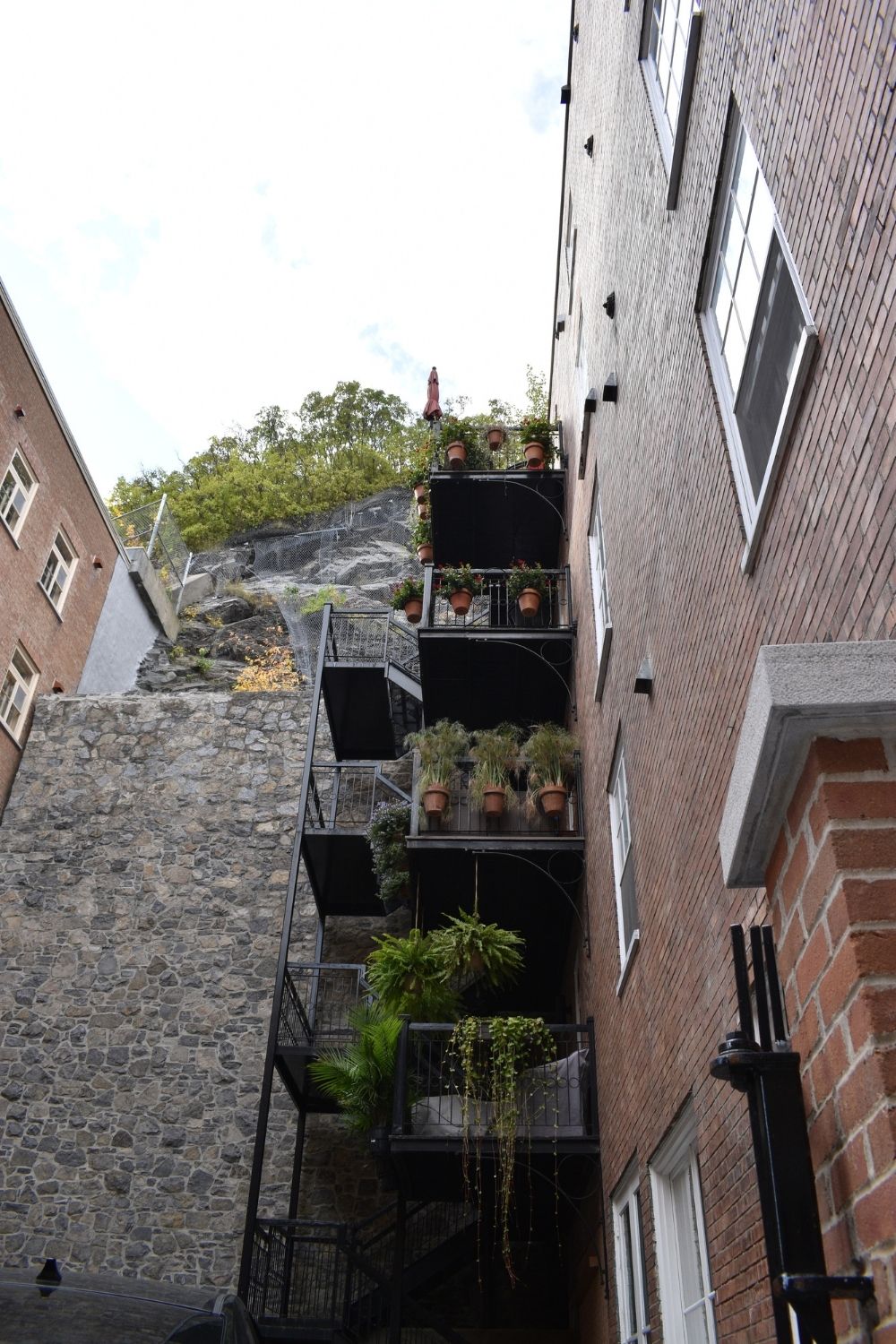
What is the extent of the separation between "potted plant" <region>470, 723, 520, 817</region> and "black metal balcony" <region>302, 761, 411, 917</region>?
118cm

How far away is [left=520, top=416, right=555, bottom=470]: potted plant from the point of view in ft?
Result: 47.5

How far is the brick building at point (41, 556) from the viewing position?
55.3 feet

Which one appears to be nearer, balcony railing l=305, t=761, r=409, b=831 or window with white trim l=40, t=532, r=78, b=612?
balcony railing l=305, t=761, r=409, b=831

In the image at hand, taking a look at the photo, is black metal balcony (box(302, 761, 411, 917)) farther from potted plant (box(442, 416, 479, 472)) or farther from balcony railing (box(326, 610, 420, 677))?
potted plant (box(442, 416, 479, 472))

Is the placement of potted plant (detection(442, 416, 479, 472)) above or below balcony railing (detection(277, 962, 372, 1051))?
above

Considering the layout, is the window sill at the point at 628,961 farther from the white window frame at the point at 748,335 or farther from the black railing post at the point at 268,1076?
the black railing post at the point at 268,1076

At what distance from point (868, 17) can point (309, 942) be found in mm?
12899


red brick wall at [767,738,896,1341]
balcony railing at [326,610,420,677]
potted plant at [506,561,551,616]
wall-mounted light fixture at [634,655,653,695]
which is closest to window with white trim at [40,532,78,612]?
balcony railing at [326,610,420,677]

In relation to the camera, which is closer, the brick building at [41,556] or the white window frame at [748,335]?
the white window frame at [748,335]

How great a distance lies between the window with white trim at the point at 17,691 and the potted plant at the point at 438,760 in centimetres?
754

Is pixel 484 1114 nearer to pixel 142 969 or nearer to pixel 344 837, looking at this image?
pixel 344 837

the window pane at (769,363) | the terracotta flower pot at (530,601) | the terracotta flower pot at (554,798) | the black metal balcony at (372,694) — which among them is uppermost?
the black metal balcony at (372,694)

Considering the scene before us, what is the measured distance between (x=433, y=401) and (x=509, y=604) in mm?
5076

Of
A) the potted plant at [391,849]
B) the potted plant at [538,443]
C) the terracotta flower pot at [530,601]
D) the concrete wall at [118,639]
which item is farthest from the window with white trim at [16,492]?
the terracotta flower pot at [530,601]
